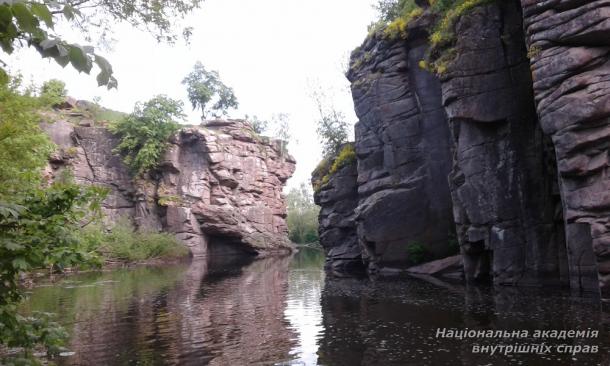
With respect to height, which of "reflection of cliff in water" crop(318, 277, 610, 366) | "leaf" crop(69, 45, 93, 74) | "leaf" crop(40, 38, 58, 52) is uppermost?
"leaf" crop(40, 38, 58, 52)

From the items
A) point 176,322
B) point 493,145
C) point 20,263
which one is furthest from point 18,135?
point 493,145

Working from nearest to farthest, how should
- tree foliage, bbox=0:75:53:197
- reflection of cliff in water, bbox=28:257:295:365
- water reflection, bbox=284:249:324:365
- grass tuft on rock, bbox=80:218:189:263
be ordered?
water reflection, bbox=284:249:324:365 < reflection of cliff in water, bbox=28:257:295:365 < tree foliage, bbox=0:75:53:197 < grass tuft on rock, bbox=80:218:189:263

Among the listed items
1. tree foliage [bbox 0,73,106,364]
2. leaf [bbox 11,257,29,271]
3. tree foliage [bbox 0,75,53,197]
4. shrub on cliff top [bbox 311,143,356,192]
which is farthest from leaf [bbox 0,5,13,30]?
shrub on cliff top [bbox 311,143,356,192]

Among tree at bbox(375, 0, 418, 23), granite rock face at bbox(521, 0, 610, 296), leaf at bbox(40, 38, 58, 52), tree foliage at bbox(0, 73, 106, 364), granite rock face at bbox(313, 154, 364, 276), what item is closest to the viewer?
leaf at bbox(40, 38, 58, 52)

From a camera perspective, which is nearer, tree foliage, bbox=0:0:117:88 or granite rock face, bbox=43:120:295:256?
tree foliage, bbox=0:0:117:88

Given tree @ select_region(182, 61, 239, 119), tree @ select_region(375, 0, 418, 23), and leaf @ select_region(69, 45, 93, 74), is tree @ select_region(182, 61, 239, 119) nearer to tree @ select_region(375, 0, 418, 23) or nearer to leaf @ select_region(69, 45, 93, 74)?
tree @ select_region(375, 0, 418, 23)

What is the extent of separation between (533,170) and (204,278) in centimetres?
1805

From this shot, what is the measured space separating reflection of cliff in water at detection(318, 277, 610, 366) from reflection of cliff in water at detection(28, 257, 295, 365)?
154 cm

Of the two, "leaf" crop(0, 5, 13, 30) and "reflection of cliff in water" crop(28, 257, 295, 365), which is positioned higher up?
"leaf" crop(0, 5, 13, 30)

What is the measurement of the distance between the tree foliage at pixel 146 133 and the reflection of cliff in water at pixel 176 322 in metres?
24.6

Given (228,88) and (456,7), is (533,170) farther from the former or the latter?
(228,88)

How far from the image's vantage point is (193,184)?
5053 cm

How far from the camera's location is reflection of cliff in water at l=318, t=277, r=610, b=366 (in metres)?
9.42

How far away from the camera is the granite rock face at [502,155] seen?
19109 millimetres
